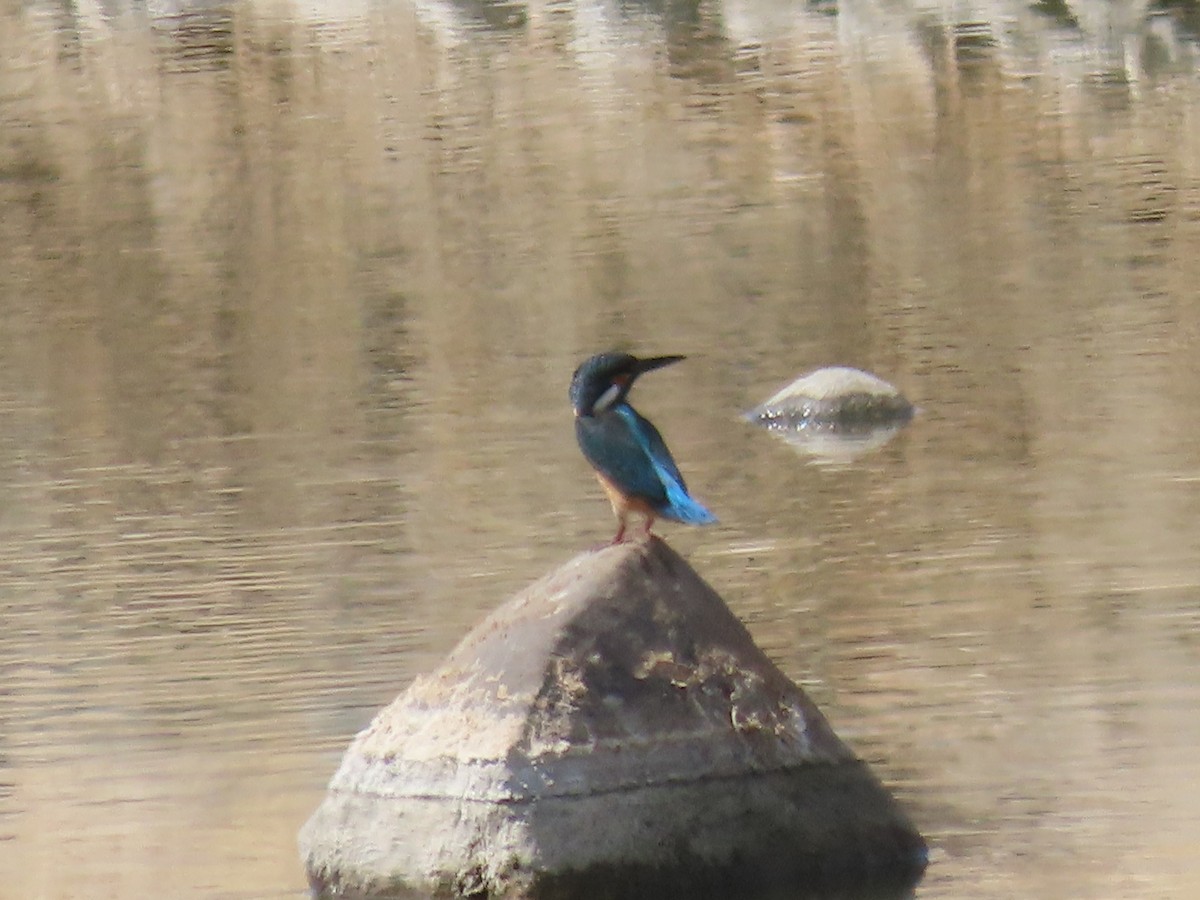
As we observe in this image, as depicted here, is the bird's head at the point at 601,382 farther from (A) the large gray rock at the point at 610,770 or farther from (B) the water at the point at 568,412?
(B) the water at the point at 568,412

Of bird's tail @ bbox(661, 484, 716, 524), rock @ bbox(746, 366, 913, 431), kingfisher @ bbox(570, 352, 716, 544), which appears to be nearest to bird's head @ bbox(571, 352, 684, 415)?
kingfisher @ bbox(570, 352, 716, 544)

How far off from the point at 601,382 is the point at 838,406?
7549mm

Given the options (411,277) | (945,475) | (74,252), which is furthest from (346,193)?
(945,475)

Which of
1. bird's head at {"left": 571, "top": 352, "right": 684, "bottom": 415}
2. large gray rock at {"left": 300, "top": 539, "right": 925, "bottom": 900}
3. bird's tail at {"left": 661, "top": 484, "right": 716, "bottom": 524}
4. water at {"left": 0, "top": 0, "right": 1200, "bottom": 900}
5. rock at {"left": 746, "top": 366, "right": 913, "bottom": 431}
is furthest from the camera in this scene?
rock at {"left": 746, "top": 366, "right": 913, "bottom": 431}

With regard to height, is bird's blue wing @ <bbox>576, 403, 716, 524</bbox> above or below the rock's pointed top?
above

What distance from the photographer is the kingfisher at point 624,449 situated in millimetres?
7660

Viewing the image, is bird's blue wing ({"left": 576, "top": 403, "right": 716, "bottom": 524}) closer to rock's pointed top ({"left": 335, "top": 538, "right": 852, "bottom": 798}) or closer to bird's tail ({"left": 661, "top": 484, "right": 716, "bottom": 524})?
bird's tail ({"left": 661, "top": 484, "right": 716, "bottom": 524})

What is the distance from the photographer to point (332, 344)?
19594 mm

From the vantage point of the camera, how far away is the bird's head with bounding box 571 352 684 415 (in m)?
7.79

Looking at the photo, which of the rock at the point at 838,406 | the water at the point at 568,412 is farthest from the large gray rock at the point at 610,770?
the rock at the point at 838,406

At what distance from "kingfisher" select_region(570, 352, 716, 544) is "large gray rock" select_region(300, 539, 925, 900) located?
17 centimetres

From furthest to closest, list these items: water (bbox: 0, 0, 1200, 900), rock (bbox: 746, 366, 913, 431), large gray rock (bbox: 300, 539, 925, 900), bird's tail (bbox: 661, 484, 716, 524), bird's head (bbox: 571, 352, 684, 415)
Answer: rock (bbox: 746, 366, 913, 431), water (bbox: 0, 0, 1200, 900), bird's head (bbox: 571, 352, 684, 415), bird's tail (bbox: 661, 484, 716, 524), large gray rock (bbox: 300, 539, 925, 900)

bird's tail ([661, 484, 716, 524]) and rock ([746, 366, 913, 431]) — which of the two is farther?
rock ([746, 366, 913, 431])

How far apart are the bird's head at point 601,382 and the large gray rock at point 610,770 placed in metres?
0.44
